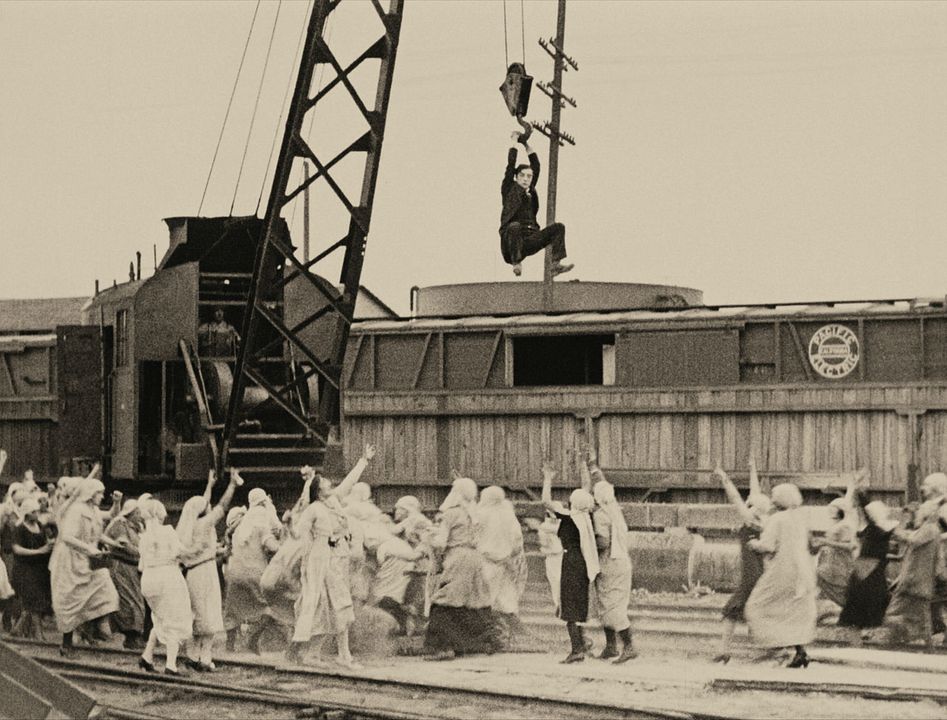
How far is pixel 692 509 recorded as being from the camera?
64.9 feet

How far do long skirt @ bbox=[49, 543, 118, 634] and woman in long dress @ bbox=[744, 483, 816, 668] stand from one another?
6781 mm

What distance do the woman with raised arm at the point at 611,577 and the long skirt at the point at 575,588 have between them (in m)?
0.15

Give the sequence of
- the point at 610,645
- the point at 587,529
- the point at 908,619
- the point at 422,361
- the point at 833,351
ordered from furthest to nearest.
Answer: the point at 422,361 → the point at 833,351 → the point at 610,645 → the point at 587,529 → the point at 908,619

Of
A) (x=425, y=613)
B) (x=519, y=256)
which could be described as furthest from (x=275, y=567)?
(x=519, y=256)

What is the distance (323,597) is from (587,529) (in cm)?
261

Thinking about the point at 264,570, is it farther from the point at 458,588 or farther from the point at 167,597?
the point at 458,588

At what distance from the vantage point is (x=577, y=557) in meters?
13.9

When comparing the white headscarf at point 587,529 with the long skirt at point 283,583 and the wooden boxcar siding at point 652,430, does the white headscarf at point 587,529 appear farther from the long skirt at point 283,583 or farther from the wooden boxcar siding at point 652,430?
the wooden boxcar siding at point 652,430

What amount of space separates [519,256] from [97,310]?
21.3 feet

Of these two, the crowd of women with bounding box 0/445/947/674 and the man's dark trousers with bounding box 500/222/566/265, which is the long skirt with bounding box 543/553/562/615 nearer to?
the crowd of women with bounding box 0/445/947/674

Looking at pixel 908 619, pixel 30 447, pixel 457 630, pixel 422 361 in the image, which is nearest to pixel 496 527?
pixel 457 630

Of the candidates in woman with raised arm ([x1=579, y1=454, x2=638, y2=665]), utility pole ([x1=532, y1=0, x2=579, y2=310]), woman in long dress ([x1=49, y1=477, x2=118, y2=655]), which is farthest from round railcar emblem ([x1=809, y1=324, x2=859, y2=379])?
woman in long dress ([x1=49, y1=477, x2=118, y2=655])

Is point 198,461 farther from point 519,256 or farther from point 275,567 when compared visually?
point 519,256

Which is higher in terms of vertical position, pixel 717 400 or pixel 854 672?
pixel 717 400
